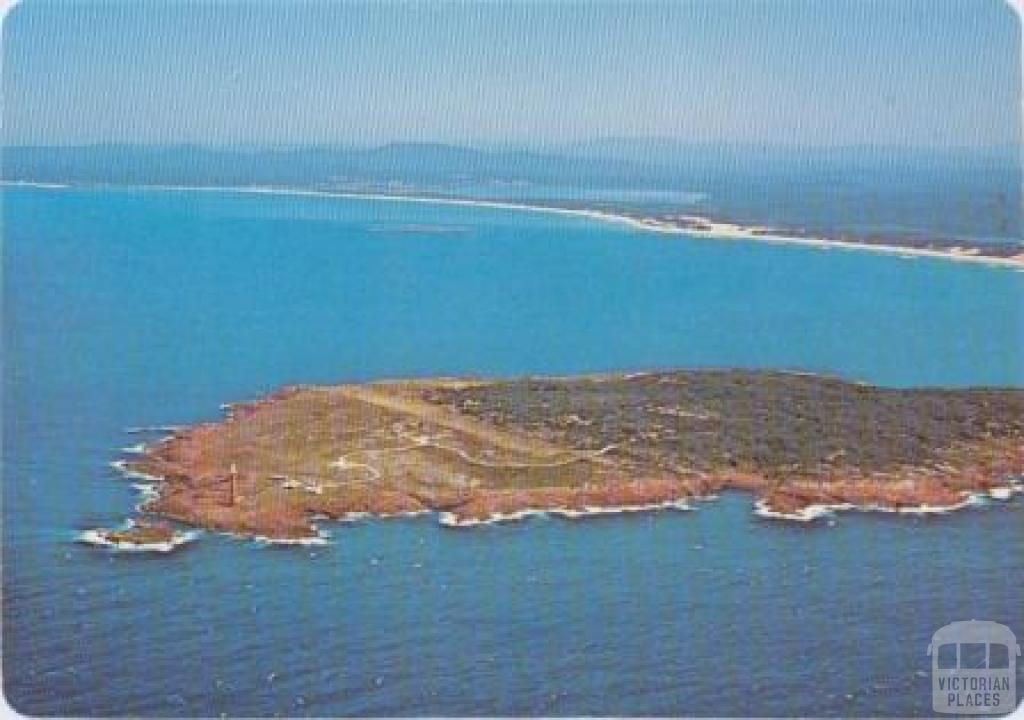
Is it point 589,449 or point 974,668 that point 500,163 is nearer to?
point 589,449

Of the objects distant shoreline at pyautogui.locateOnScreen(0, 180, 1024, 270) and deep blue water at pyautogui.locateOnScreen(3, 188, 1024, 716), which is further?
distant shoreline at pyautogui.locateOnScreen(0, 180, 1024, 270)

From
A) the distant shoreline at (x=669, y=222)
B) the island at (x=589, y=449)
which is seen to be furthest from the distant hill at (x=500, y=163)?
the island at (x=589, y=449)

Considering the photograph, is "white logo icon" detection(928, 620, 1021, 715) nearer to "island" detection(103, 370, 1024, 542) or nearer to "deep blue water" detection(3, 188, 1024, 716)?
"deep blue water" detection(3, 188, 1024, 716)

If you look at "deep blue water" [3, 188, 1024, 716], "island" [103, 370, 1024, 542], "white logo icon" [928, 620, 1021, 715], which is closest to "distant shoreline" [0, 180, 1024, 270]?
"deep blue water" [3, 188, 1024, 716]

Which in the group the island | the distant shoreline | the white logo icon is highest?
the distant shoreline

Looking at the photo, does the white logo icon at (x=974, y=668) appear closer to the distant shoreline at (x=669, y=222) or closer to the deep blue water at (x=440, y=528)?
the deep blue water at (x=440, y=528)

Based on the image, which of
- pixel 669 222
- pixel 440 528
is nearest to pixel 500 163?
pixel 669 222

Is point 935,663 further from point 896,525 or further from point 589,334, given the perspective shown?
point 589,334
